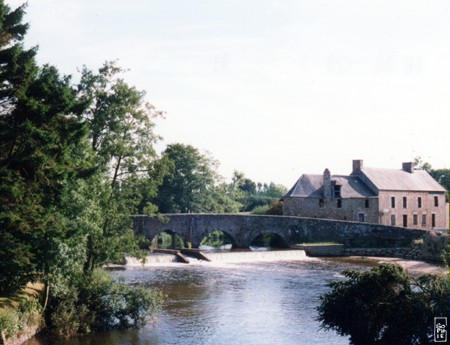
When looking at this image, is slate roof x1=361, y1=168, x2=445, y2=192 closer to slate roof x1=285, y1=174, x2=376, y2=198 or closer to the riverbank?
slate roof x1=285, y1=174, x2=376, y2=198

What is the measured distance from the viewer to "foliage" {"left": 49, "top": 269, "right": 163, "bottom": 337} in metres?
20.5

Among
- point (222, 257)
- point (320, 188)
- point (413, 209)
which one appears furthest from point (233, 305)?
point (413, 209)

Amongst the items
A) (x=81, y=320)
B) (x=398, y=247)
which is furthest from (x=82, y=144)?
(x=398, y=247)

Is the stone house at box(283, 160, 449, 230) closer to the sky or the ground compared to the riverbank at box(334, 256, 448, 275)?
closer to the sky

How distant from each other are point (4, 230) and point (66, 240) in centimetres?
243

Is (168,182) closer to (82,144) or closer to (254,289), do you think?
(254,289)

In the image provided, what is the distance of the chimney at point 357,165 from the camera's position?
→ 58750 mm

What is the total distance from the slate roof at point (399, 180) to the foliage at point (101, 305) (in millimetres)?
39857

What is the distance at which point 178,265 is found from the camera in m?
41.0

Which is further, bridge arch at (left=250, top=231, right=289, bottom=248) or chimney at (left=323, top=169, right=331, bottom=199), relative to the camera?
bridge arch at (left=250, top=231, right=289, bottom=248)

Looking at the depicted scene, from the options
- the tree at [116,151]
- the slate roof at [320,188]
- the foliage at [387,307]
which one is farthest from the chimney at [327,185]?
the foliage at [387,307]

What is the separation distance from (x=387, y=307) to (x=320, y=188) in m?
40.8

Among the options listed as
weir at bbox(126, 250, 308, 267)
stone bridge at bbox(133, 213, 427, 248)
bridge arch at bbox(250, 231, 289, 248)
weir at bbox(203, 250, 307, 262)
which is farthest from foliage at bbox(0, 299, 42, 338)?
bridge arch at bbox(250, 231, 289, 248)

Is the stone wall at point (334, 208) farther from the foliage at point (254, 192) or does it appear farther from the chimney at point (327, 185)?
the foliage at point (254, 192)
